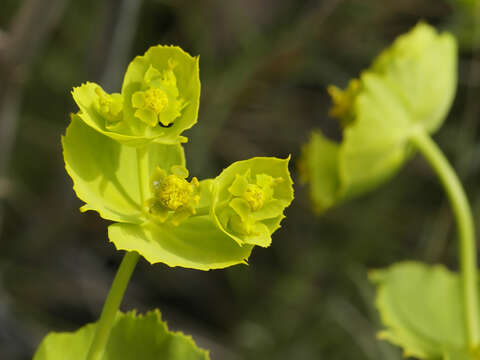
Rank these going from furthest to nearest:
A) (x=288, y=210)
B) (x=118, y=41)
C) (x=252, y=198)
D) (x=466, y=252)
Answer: (x=288, y=210) → (x=118, y=41) → (x=466, y=252) → (x=252, y=198)

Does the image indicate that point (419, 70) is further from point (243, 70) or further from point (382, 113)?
point (243, 70)

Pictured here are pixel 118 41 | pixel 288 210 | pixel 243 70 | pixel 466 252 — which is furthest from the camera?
pixel 288 210

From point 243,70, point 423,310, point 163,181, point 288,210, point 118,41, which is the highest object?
point 243,70

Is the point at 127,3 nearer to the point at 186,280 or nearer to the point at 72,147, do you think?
the point at 72,147

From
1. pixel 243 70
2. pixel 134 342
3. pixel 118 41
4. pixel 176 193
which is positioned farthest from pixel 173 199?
pixel 243 70

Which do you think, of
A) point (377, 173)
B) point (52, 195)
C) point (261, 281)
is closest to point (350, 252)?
point (261, 281)

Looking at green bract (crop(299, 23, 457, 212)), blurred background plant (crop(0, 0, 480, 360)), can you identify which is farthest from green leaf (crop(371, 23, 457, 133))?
blurred background plant (crop(0, 0, 480, 360))

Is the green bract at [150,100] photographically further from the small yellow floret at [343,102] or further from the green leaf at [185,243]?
the small yellow floret at [343,102]

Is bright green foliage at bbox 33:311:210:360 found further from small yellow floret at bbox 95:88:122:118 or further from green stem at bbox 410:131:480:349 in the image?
green stem at bbox 410:131:480:349
